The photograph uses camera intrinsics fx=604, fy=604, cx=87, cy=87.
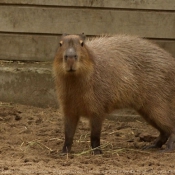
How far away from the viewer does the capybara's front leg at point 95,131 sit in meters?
5.77

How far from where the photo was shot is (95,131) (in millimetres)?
5789

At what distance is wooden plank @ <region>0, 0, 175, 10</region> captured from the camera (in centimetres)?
746

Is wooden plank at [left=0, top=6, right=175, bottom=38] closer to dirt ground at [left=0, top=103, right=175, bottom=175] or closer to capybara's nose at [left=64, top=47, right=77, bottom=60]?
dirt ground at [left=0, top=103, right=175, bottom=175]

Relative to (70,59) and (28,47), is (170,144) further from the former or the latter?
(28,47)

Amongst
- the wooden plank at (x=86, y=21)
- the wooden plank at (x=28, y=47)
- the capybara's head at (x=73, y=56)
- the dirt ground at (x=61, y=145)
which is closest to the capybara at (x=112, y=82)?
the capybara's head at (x=73, y=56)

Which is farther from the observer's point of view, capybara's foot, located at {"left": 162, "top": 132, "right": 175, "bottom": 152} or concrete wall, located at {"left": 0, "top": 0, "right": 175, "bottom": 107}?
concrete wall, located at {"left": 0, "top": 0, "right": 175, "bottom": 107}

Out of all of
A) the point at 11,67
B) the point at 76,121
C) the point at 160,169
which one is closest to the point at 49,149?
the point at 76,121

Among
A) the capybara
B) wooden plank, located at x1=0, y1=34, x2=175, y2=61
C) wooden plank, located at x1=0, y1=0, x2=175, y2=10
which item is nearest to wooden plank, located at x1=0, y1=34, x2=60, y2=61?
wooden plank, located at x1=0, y1=34, x2=175, y2=61

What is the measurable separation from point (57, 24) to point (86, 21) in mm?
379

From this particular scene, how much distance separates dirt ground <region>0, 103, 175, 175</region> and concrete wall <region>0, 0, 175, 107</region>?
559 mm

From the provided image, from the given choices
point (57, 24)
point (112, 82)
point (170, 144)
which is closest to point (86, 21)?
point (57, 24)

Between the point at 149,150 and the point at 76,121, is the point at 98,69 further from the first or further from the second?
the point at 149,150

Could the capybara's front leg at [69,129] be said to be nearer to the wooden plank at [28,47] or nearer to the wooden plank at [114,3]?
the wooden plank at [28,47]

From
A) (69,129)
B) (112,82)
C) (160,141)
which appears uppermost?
(112,82)
